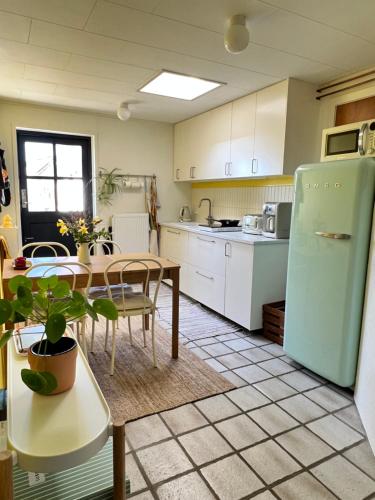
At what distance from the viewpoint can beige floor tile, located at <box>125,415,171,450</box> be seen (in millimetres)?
1731

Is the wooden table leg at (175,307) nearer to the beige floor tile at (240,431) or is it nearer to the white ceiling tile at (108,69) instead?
the beige floor tile at (240,431)

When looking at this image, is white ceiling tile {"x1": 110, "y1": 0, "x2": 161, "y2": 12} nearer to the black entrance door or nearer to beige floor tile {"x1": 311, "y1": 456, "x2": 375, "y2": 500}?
beige floor tile {"x1": 311, "y1": 456, "x2": 375, "y2": 500}

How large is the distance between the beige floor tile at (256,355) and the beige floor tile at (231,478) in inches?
42.6

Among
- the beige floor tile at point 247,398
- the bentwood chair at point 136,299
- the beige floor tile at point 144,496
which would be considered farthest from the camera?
the bentwood chair at point 136,299

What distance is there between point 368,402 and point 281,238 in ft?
5.32

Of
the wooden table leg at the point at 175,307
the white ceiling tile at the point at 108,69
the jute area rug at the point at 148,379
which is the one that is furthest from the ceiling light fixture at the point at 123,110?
the jute area rug at the point at 148,379

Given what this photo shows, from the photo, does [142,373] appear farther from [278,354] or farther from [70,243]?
[70,243]

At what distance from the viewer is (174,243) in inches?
172

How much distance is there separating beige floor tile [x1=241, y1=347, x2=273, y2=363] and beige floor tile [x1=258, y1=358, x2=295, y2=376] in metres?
0.05

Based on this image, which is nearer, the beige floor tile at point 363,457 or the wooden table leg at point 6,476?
the wooden table leg at point 6,476

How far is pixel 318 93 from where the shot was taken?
307 centimetres

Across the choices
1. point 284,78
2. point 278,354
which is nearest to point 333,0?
point 284,78

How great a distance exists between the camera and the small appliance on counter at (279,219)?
10.2 feet

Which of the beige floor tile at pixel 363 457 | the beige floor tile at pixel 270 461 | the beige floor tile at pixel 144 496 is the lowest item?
the beige floor tile at pixel 144 496
